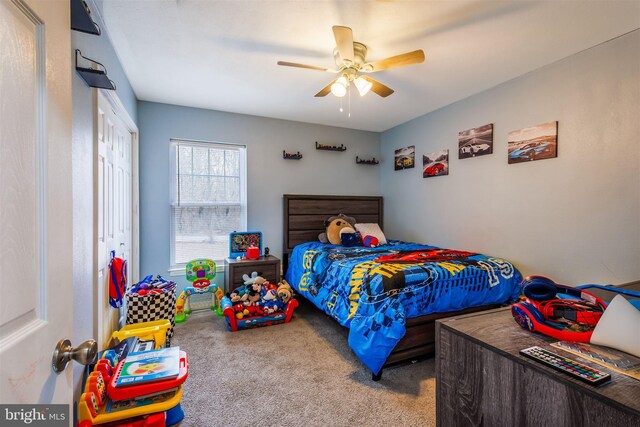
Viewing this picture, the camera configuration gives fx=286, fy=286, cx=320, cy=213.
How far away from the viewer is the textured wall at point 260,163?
336 cm

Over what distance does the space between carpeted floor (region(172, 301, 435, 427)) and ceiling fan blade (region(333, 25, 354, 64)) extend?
7.61 feet

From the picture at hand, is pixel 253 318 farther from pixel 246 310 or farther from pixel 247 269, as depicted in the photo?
pixel 247 269

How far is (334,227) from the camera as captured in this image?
3.78 meters

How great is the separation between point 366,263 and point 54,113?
2235 millimetres

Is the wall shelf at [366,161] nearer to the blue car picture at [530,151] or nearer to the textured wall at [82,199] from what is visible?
the blue car picture at [530,151]

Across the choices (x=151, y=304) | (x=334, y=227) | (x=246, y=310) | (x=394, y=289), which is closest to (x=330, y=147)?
(x=334, y=227)

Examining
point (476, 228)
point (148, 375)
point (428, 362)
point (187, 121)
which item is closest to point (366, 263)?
point (428, 362)

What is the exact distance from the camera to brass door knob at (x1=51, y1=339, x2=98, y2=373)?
0.63 metres

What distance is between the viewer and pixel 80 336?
4.75ft

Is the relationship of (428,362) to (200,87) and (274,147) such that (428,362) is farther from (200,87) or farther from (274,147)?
(200,87)

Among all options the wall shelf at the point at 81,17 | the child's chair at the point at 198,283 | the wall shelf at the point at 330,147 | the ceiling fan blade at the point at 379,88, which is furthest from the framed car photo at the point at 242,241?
the wall shelf at the point at 81,17

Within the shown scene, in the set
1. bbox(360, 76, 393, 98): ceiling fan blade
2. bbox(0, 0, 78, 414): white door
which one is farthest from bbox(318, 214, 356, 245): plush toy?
bbox(0, 0, 78, 414): white door

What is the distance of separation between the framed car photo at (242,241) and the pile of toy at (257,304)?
438 millimetres

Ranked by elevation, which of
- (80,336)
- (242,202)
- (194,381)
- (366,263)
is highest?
(242,202)
